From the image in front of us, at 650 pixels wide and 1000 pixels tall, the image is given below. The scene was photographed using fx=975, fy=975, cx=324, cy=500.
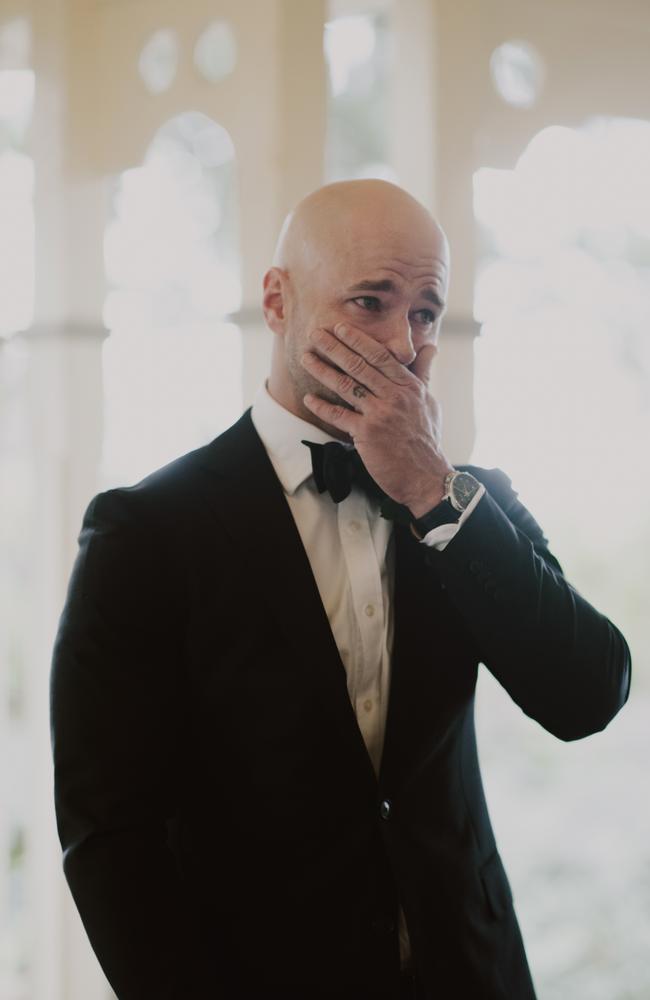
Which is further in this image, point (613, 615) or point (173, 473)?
point (613, 615)

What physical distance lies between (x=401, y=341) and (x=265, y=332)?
3.71ft

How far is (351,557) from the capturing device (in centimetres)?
154

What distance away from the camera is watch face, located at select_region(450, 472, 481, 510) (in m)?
1.46

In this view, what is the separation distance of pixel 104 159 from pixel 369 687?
6.57 ft

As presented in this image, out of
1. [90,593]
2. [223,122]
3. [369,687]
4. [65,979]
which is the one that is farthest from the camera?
[65,979]

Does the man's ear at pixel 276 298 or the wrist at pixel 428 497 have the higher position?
the man's ear at pixel 276 298

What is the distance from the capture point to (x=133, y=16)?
2.79 m

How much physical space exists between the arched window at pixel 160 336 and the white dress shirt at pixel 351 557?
1395mm

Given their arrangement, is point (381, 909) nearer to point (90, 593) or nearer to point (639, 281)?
point (90, 593)

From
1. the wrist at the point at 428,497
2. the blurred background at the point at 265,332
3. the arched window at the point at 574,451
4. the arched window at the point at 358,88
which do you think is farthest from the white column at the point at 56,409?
the wrist at the point at 428,497

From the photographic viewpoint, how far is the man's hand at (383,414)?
145 centimetres

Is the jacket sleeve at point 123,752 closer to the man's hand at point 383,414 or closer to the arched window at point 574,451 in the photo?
the man's hand at point 383,414

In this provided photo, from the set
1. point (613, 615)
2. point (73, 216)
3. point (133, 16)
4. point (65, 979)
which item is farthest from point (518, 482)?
point (65, 979)

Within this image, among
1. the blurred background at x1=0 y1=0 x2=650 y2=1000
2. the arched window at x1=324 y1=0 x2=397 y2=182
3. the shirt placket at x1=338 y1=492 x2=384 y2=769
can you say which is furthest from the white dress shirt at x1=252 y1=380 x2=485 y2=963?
the arched window at x1=324 y1=0 x2=397 y2=182
